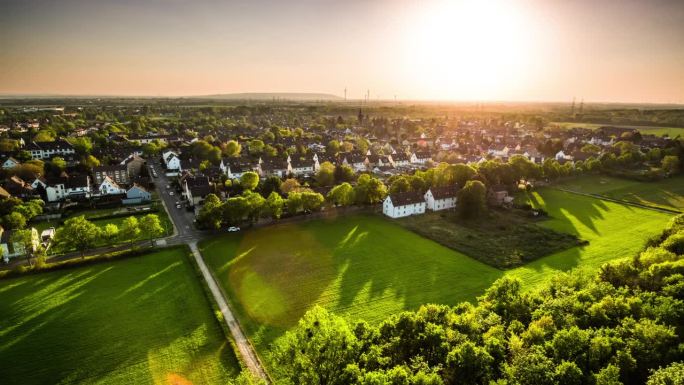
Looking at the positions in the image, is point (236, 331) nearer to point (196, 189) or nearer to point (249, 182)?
point (196, 189)

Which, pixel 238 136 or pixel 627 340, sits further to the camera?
pixel 238 136

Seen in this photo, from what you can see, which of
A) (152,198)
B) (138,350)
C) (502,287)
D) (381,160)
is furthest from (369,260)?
(381,160)

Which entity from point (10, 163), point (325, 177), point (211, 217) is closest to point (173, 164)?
point (10, 163)

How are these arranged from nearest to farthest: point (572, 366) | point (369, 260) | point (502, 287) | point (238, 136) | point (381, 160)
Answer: point (572, 366) → point (502, 287) → point (369, 260) → point (381, 160) → point (238, 136)

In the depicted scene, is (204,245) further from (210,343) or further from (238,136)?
(238,136)

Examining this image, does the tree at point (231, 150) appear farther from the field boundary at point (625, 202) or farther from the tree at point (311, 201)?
the field boundary at point (625, 202)

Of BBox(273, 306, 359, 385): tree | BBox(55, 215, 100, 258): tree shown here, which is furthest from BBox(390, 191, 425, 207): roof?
BBox(55, 215, 100, 258): tree

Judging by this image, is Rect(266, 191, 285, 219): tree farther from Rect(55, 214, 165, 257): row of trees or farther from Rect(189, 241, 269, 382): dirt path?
Rect(55, 214, 165, 257): row of trees

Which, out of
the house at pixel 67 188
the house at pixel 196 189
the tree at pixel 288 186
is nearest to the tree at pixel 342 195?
the tree at pixel 288 186
